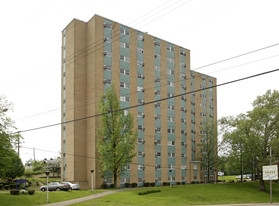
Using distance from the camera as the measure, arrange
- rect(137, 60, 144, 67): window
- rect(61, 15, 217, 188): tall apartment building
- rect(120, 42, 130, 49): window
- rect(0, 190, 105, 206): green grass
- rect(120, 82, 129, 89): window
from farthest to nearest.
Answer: rect(137, 60, 144, 67): window → rect(120, 42, 130, 49): window → rect(120, 82, 129, 89): window → rect(61, 15, 217, 188): tall apartment building → rect(0, 190, 105, 206): green grass

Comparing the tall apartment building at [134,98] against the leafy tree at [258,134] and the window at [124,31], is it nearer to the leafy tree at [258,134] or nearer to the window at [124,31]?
the window at [124,31]

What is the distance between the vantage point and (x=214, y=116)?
3093 inches

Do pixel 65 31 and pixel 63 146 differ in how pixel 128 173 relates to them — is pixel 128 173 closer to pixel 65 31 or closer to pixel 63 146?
pixel 63 146

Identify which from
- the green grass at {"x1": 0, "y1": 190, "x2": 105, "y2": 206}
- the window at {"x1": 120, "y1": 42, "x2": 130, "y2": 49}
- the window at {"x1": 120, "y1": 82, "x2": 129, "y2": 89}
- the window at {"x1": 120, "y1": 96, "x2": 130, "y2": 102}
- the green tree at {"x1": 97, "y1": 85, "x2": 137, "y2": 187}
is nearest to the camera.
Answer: the green grass at {"x1": 0, "y1": 190, "x2": 105, "y2": 206}

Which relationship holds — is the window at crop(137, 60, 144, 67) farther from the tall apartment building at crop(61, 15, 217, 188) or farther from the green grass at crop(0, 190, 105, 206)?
the green grass at crop(0, 190, 105, 206)

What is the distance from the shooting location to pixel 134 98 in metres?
56.2

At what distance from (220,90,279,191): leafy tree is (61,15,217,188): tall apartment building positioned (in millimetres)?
11187

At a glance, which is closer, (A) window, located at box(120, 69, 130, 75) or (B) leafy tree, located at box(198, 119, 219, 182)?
(A) window, located at box(120, 69, 130, 75)

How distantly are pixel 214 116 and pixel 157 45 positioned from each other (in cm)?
2745

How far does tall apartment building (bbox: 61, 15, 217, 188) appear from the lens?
166ft

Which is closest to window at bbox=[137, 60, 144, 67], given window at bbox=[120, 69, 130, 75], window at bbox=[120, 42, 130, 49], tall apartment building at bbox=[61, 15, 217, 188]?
tall apartment building at bbox=[61, 15, 217, 188]

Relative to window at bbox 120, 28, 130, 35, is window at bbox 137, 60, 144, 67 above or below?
below

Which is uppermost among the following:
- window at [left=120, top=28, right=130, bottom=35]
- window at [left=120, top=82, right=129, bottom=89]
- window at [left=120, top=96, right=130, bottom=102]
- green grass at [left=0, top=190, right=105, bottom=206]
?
window at [left=120, top=28, right=130, bottom=35]

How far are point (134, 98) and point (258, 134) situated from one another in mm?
23356
